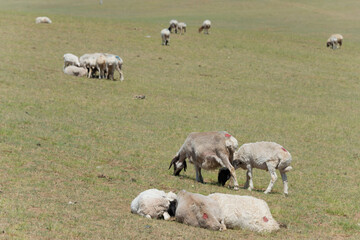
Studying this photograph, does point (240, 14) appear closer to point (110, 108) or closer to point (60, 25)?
point (60, 25)

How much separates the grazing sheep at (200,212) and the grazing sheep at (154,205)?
0.40 m

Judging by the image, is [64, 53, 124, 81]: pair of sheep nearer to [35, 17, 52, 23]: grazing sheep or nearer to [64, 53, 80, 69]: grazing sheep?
[64, 53, 80, 69]: grazing sheep

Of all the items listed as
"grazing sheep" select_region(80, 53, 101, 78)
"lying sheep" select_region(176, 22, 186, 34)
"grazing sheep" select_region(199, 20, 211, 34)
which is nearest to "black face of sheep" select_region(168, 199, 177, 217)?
"grazing sheep" select_region(80, 53, 101, 78)

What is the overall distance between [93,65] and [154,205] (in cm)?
1989

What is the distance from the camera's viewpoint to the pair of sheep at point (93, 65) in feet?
97.3

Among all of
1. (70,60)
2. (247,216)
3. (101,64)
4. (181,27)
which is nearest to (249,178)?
(247,216)

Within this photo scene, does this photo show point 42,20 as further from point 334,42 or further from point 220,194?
point 220,194

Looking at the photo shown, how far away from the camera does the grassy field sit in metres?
11.3

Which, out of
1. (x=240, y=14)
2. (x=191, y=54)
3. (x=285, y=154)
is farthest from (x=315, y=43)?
(x=285, y=154)

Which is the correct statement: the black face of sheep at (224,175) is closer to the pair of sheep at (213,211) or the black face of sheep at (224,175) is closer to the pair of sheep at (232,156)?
the pair of sheep at (232,156)

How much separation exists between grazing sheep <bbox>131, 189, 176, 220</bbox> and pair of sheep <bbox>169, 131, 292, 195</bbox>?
3360 mm

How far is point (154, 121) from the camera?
23.0 metres

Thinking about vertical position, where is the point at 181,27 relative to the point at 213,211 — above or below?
above

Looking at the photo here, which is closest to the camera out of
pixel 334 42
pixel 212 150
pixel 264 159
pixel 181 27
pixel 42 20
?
pixel 264 159
